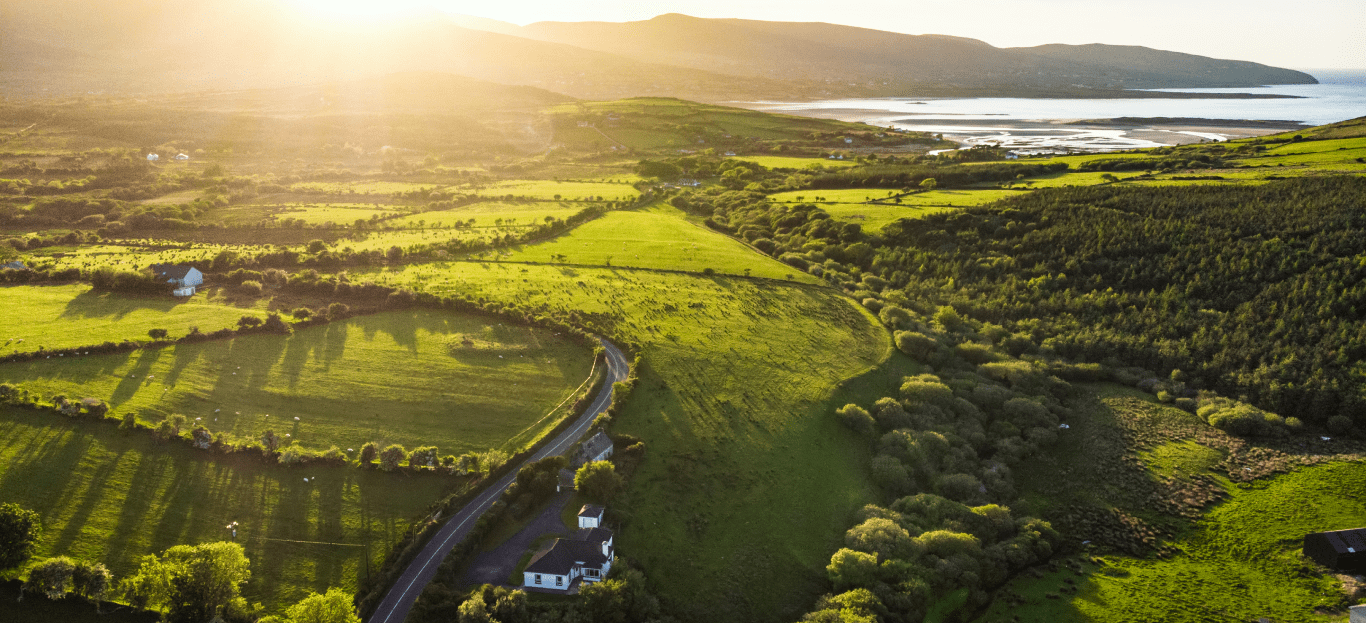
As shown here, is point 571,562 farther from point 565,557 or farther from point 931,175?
point 931,175

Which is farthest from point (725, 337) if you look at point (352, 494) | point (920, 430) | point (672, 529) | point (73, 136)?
point (73, 136)

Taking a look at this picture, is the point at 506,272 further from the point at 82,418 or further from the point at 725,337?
the point at 82,418

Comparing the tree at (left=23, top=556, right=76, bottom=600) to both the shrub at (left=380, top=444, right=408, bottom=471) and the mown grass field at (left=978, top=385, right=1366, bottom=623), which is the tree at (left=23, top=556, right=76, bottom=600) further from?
the mown grass field at (left=978, top=385, right=1366, bottom=623)

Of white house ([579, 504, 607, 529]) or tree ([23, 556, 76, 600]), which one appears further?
white house ([579, 504, 607, 529])

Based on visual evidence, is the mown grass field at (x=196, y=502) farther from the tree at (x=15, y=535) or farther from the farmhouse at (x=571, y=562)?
the farmhouse at (x=571, y=562)

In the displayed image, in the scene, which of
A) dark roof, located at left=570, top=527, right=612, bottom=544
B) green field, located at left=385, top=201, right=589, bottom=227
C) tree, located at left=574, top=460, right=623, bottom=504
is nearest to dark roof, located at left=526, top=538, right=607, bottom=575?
dark roof, located at left=570, top=527, right=612, bottom=544

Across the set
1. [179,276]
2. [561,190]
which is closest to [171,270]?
[179,276]
